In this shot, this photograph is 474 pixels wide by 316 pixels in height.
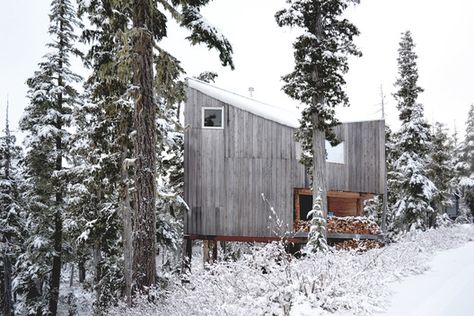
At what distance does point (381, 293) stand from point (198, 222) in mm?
13212

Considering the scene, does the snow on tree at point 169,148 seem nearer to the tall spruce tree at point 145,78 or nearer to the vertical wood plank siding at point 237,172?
the tall spruce tree at point 145,78

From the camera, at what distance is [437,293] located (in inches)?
294

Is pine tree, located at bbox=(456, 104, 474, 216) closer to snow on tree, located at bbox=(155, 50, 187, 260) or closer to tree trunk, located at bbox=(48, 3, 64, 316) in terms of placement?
snow on tree, located at bbox=(155, 50, 187, 260)

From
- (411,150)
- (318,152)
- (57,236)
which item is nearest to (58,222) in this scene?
(57,236)

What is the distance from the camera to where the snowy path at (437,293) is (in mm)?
6332

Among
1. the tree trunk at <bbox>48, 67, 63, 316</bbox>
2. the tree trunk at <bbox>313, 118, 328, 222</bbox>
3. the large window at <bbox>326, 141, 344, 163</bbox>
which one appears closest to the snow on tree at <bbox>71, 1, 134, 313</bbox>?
the tree trunk at <bbox>48, 67, 63, 316</bbox>

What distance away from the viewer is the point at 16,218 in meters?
23.7

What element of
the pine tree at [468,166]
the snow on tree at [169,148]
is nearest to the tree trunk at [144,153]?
the snow on tree at [169,148]

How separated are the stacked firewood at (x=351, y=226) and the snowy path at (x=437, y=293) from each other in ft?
31.3

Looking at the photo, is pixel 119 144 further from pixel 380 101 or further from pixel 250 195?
pixel 380 101

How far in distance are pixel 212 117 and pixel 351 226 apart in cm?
857

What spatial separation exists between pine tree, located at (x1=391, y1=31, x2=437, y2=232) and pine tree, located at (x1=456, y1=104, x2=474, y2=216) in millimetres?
Answer: 14223

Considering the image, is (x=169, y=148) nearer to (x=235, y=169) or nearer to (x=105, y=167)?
(x=235, y=169)

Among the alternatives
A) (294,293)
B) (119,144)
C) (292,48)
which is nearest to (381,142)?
(292,48)
